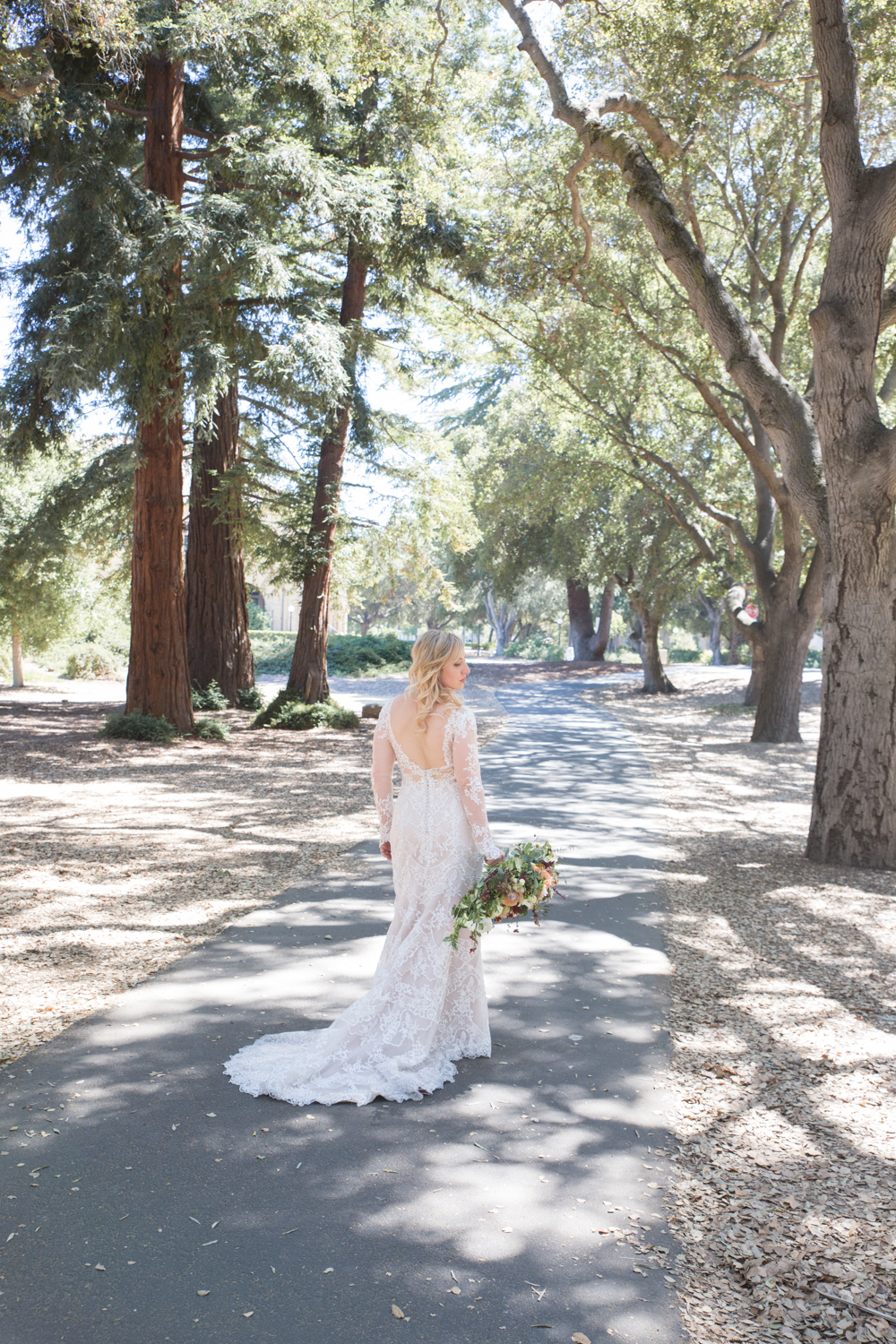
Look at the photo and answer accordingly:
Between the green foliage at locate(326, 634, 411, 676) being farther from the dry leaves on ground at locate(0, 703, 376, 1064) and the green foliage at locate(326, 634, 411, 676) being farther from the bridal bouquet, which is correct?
the bridal bouquet

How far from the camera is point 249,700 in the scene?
19.9 meters

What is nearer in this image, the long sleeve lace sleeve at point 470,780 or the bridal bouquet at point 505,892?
the bridal bouquet at point 505,892

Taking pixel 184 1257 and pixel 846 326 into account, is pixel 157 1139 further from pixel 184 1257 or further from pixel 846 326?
pixel 846 326

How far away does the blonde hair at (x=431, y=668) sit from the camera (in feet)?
14.0

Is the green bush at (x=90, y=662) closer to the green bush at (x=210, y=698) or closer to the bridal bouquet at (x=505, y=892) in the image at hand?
the green bush at (x=210, y=698)

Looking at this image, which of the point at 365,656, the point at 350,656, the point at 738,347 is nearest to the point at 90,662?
the point at 350,656

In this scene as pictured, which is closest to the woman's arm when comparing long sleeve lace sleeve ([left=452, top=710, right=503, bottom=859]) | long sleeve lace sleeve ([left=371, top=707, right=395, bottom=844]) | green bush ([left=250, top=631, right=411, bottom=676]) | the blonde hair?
long sleeve lace sleeve ([left=371, top=707, right=395, bottom=844])

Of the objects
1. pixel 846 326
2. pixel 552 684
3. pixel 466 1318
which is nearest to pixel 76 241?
pixel 846 326

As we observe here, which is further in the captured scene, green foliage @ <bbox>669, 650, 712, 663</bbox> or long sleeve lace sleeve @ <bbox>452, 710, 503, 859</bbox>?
green foliage @ <bbox>669, 650, 712, 663</bbox>

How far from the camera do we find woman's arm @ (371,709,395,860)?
4504mm

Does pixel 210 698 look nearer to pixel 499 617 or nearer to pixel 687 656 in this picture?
pixel 687 656

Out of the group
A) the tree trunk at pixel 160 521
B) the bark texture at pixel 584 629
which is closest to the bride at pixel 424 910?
the tree trunk at pixel 160 521

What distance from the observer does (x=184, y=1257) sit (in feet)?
9.22

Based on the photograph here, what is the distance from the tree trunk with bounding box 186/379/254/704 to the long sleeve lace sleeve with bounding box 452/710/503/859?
48.2ft
